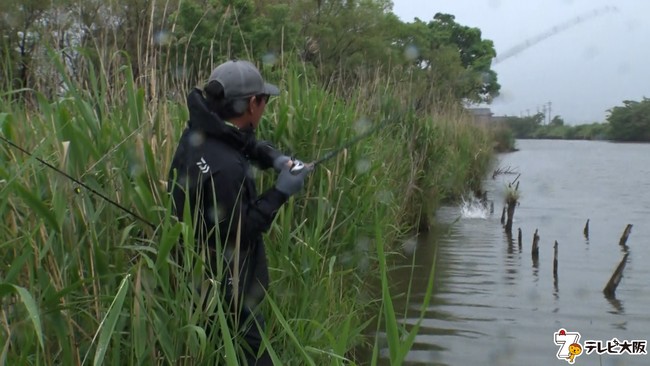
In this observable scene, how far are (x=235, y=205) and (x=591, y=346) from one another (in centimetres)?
426

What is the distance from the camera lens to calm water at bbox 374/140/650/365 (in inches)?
250

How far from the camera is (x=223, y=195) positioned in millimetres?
3111

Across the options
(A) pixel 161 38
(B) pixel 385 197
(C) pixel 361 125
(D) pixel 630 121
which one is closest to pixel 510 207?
(D) pixel 630 121

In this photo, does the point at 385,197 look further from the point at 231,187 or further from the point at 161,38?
the point at 231,187

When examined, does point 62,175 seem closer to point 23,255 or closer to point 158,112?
point 23,255

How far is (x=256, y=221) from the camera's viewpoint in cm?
315

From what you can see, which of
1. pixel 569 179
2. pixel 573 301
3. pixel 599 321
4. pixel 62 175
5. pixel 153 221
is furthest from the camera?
pixel 569 179

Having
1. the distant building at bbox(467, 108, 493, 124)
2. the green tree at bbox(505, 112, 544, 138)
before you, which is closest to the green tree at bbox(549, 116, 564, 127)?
the green tree at bbox(505, 112, 544, 138)

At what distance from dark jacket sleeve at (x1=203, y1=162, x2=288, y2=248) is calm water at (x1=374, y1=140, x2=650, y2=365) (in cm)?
120

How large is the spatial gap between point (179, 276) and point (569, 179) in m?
24.4

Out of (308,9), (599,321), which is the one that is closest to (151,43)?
(599,321)

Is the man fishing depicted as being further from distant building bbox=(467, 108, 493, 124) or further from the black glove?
distant building bbox=(467, 108, 493, 124)

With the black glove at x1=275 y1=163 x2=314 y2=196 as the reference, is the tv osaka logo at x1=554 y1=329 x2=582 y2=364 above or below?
below

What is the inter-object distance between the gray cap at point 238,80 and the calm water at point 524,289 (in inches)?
54.3
